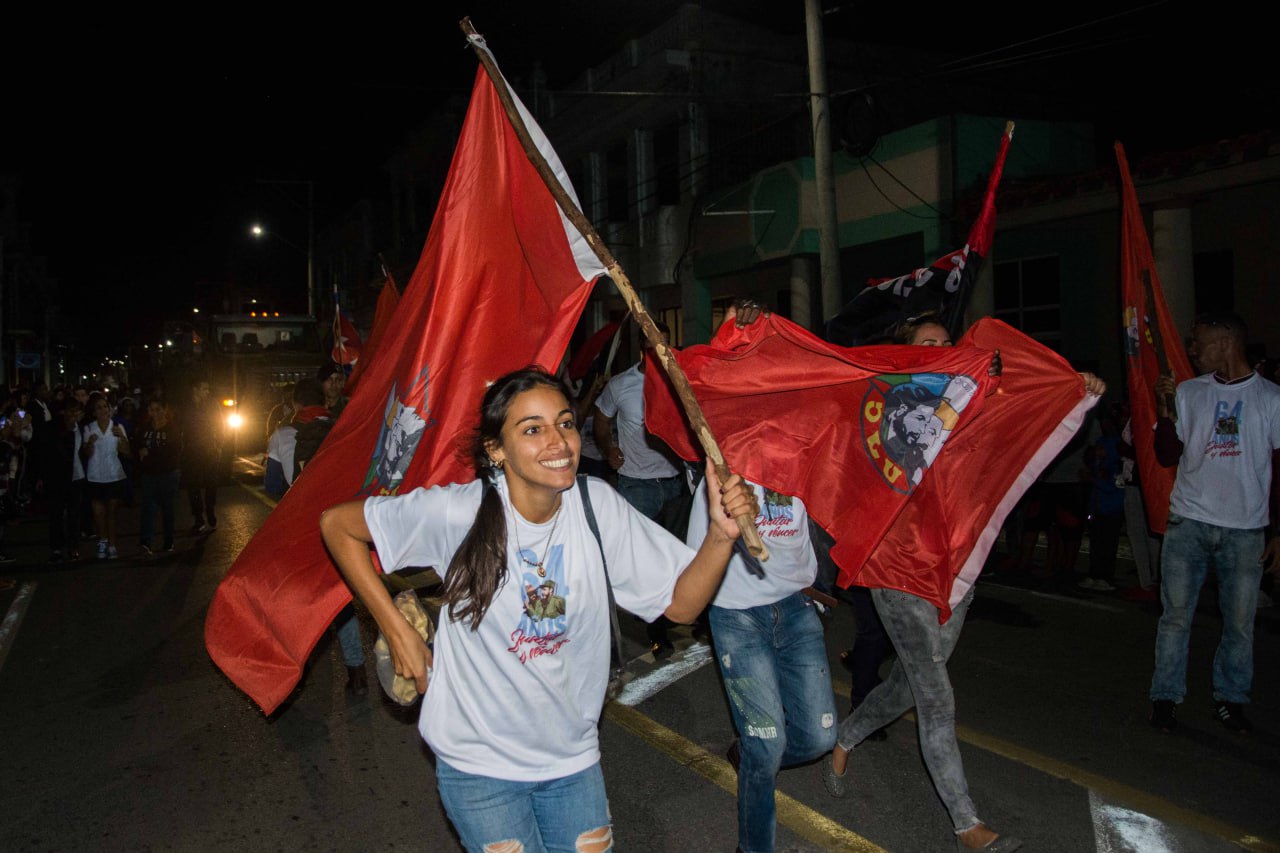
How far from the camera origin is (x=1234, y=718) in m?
5.36

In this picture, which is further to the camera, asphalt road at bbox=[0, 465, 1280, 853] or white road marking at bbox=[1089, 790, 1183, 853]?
asphalt road at bbox=[0, 465, 1280, 853]

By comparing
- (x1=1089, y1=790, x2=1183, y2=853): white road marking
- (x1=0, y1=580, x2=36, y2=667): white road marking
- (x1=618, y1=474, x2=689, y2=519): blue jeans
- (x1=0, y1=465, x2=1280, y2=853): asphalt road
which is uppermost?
(x1=618, y1=474, x2=689, y2=519): blue jeans

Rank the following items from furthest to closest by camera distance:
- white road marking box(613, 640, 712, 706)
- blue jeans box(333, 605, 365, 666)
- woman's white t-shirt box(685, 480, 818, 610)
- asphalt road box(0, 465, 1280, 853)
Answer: blue jeans box(333, 605, 365, 666)
white road marking box(613, 640, 712, 706)
asphalt road box(0, 465, 1280, 853)
woman's white t-shirt box(685, 480, 818, 610)

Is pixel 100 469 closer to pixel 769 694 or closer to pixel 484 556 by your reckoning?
pixel 769 694

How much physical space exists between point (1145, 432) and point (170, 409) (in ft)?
35.1

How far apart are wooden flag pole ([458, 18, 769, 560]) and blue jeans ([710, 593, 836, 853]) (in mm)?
1112

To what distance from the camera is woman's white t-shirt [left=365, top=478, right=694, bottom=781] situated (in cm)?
267

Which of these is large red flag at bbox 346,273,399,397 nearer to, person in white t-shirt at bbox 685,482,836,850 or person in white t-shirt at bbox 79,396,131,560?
person in white t-shirt at bbox 685,482,836,850

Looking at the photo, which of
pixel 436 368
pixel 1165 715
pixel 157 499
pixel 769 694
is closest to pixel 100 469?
pixel 157 499

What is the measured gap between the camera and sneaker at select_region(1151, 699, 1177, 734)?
5379 mm

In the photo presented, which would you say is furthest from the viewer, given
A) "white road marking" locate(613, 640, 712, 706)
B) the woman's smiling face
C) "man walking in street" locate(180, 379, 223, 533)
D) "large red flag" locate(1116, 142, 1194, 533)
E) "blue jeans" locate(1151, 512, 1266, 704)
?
"man walking in street" locate(180, 379, 223, 533)

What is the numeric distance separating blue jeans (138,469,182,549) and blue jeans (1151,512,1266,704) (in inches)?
420

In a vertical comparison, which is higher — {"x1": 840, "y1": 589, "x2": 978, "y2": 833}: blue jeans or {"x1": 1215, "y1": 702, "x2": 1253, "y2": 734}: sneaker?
{"x1": 840, "y1": 589, "x2": 978, "y2": 833}: blue jeans

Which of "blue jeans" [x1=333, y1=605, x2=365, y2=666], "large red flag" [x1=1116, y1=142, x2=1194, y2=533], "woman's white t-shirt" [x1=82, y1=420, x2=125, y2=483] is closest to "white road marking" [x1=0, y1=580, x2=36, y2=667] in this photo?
"woman's white t-shirt" [x1=82, y1=420, x2=125, y2=483]
